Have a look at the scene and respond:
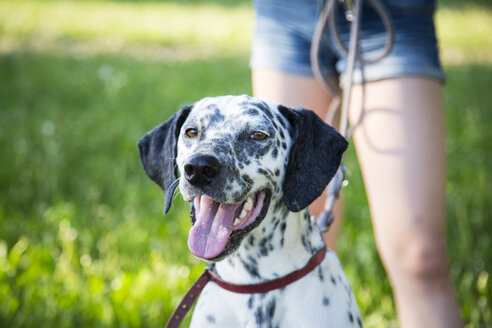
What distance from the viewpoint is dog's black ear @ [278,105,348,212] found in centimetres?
239

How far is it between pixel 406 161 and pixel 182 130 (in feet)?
3.81

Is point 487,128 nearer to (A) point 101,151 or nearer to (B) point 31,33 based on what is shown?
(A) point 101,151

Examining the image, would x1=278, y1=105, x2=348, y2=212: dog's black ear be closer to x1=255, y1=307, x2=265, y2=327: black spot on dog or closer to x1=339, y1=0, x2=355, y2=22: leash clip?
x1=255, y1=307, x2=265, y2=327: black spot on dog

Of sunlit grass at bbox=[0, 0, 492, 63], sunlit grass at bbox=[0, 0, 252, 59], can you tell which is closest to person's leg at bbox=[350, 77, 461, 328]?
sunlit grass at bbox=[0, 0, 492, 63]

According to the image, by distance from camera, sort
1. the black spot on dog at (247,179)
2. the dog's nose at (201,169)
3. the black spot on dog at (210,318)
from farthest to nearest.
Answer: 1. the black spot on dog at (210,318)
2. the black spot on dog at (247,179)
3. the dog's nose at (201,169)

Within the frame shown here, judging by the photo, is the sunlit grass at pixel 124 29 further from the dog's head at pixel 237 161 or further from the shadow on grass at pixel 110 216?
the dog's head at pixel 237 161

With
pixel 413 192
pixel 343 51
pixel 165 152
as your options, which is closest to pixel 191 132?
pixel 165 152

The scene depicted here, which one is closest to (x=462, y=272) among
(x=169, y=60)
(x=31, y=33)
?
(x=169, y=60)

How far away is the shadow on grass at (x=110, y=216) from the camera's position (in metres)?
3.61

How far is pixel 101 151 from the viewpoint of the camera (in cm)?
635

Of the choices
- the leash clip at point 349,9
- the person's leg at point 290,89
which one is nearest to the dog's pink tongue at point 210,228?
the person's leg at point 290,89

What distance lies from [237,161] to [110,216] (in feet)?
9.16

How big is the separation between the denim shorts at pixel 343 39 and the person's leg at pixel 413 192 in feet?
0.29

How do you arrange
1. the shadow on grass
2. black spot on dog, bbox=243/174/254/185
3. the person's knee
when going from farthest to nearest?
the shadow on grass < the person's knee < black spot on dog, bbox=243/174/254/185
